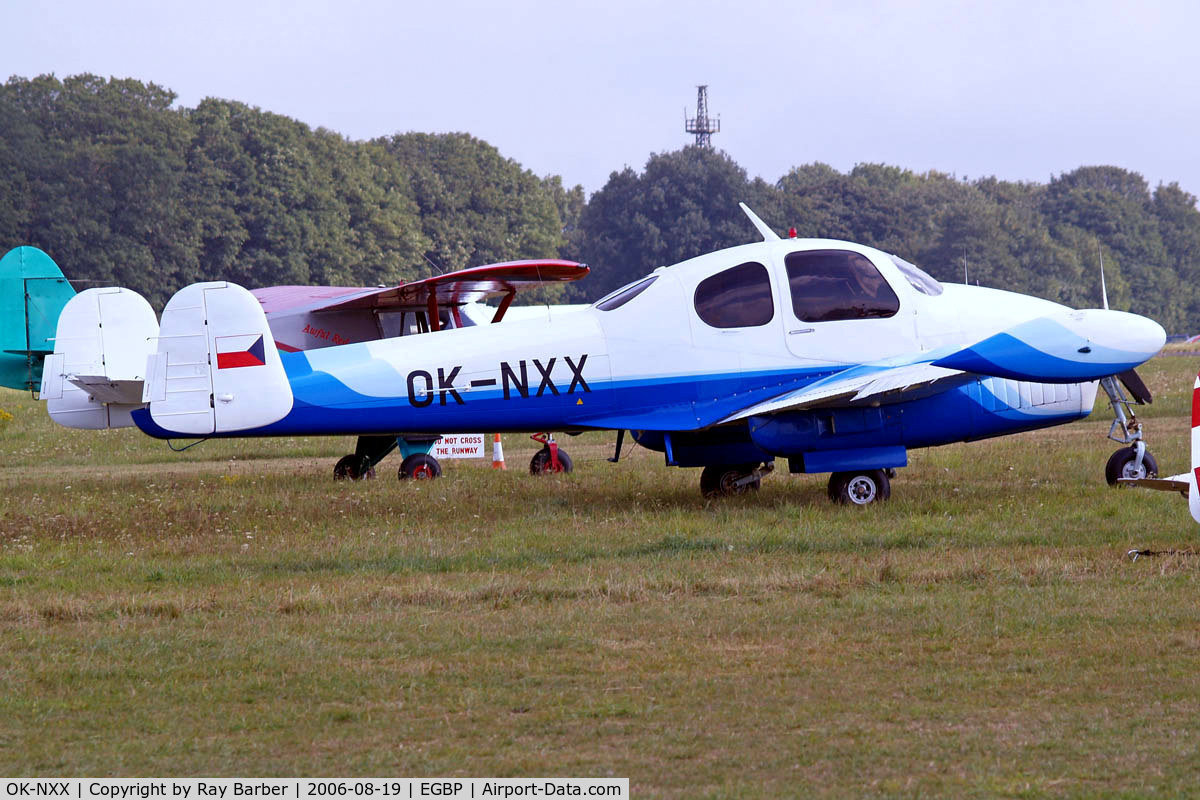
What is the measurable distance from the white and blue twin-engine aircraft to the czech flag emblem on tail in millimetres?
17

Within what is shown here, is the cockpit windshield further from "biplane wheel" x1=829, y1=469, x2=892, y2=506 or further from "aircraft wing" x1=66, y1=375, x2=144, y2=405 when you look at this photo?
"aircraft wing" x1=66, y1=375, x2=144, y2=405

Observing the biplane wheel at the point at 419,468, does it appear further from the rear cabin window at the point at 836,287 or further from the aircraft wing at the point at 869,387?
the rear cabin window at the point at 836,287

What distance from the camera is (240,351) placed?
11.1 metres

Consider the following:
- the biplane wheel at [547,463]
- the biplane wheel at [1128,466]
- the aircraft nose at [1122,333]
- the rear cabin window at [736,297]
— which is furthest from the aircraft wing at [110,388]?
the biplane wheel at [1128,466]

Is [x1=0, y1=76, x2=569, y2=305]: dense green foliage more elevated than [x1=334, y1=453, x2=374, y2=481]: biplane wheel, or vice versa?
[x1=0, y1=76, x2=569, y2=305]: dense green foliage

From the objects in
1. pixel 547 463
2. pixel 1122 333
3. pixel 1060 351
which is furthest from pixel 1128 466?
pixel 547 463

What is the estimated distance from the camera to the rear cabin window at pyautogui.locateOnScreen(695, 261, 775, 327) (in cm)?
1165

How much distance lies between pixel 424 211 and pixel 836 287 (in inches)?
2867

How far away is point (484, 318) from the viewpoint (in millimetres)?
18219

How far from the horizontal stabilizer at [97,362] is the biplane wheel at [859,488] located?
24.9 feet

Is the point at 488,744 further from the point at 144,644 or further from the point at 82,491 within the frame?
the point at 82,491

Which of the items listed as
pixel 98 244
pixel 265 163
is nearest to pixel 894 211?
pixel 265 163

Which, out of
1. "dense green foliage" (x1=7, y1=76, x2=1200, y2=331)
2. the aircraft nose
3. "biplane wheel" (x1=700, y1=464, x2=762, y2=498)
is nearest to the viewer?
the aircraft nose

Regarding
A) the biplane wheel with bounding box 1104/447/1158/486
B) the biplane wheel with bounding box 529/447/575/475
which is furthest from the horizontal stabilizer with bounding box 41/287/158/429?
the biplane wheel with bounding box 1104/447/1158/486
